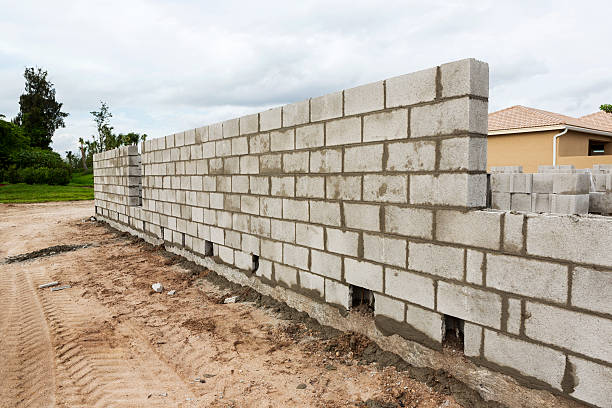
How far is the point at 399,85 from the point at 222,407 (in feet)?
9.07

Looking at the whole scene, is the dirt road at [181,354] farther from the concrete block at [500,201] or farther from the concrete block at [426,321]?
the concrete block at [500,201]

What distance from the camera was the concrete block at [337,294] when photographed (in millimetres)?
3650

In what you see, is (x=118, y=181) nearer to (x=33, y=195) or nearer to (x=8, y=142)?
(x=33, y=195)

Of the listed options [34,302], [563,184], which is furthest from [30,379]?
[563,184]

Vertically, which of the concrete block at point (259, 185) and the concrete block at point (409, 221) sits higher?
the concrete block at point (259, 185)

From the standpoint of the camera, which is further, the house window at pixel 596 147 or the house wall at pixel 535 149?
the house window at pixel 596 147

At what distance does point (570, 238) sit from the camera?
85.1 inches

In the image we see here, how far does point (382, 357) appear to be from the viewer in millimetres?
3252

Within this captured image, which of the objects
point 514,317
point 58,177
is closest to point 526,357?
point 514,317

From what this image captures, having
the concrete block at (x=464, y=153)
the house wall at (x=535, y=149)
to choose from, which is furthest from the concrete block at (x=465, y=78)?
the house wall at (x=535, y=149)

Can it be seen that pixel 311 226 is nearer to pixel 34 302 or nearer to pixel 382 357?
pixel 382 357

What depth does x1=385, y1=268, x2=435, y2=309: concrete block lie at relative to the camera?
2.91 metres

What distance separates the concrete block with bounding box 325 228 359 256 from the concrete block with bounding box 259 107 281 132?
1470 millimetres

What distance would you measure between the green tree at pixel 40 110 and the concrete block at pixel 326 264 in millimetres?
51512
